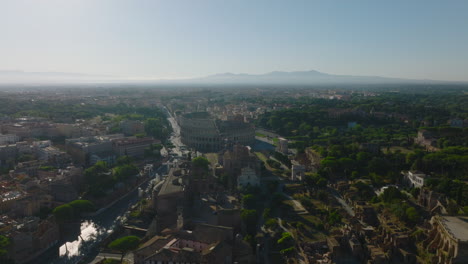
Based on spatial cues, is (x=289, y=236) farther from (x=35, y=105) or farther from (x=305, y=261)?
(x=35, y=105)

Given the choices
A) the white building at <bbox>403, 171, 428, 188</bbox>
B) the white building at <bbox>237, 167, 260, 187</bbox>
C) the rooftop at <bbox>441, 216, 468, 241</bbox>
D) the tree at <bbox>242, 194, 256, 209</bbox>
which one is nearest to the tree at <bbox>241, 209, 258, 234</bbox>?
the tree at <bbox>242, 194, 256, 209</bbox>

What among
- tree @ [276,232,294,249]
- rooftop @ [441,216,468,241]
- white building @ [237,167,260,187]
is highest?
rooftop @ [441,216,468,241]

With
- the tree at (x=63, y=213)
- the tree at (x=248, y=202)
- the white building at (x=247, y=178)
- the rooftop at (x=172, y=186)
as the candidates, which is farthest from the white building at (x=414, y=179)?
the tree at (x=63, y=213)

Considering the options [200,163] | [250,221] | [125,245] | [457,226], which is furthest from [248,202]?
[457,226]

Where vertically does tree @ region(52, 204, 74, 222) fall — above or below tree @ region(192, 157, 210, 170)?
below

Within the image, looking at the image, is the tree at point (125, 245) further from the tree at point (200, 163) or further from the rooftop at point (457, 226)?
the rooftop at point (457, 226)

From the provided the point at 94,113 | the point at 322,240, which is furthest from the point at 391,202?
the point at 94,113

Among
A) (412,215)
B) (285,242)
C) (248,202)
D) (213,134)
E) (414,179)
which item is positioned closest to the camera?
(285,242)

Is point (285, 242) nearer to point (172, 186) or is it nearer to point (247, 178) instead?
point (172, 186)

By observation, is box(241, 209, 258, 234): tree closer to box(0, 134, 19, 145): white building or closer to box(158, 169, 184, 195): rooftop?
box(158, 169, 184, 195): rooftop
